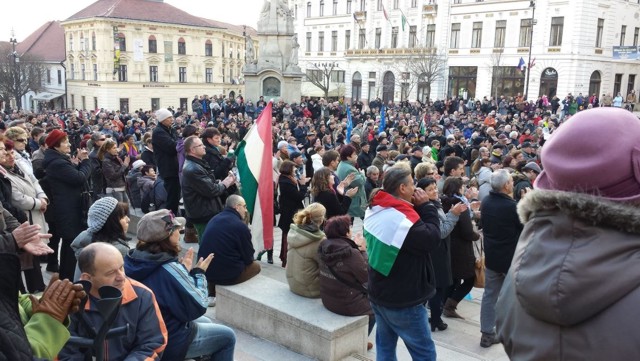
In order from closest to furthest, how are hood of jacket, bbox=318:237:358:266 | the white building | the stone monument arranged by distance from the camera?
hood of jacket, bbox=318:237:358:266
the stone monument
the white building

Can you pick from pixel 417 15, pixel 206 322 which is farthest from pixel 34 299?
pixel 417 15

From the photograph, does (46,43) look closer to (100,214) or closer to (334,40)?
(334,40)

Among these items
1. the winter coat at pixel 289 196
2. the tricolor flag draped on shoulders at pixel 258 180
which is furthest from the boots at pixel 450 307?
the winter coat at pixel 289 196

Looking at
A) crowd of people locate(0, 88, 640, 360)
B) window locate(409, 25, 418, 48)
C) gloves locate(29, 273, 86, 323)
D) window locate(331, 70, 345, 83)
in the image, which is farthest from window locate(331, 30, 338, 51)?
gloves locate(29, 273, 86, 323)

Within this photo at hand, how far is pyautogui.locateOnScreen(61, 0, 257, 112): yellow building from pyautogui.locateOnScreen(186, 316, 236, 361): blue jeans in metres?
59.4

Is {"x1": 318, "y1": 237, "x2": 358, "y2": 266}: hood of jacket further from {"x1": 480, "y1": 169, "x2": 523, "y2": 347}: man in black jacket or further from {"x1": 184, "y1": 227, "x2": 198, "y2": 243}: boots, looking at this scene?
{"x1": 184, "y1": 227, "x2": 198, "y2": 243}: boots

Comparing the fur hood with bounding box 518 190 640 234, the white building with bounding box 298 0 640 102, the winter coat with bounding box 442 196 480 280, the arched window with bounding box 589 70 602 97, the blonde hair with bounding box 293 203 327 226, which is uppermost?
the white building with bounding box 298 0 640 102

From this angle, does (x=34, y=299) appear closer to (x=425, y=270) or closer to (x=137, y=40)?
(x=425, y=270)

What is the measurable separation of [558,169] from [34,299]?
277 centimetres

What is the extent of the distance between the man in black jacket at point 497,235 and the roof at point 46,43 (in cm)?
7698

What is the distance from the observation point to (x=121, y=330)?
3594 mm

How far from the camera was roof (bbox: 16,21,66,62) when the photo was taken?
245 feet

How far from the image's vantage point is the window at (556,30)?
42.6m

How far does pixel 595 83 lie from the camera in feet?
143
